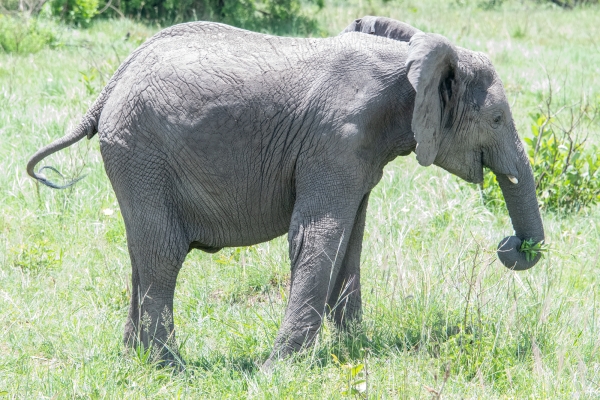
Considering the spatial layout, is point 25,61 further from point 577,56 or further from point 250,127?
point 577,56

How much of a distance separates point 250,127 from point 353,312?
48.6 inches

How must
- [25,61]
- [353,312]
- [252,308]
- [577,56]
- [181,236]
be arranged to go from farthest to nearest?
Answer: [577,56] < [25,61] < [252,308] < [353,312] < [181,236]

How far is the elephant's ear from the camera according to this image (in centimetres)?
369

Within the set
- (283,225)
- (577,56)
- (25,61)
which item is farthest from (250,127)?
(577,56)

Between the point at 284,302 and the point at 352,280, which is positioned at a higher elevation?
the point at 352,280

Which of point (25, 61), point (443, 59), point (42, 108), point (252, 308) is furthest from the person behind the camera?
point (25, 61)

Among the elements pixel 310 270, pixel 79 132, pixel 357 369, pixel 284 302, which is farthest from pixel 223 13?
pixel 357 369

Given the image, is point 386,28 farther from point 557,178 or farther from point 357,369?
point 557,178

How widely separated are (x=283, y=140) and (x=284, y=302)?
1.30m

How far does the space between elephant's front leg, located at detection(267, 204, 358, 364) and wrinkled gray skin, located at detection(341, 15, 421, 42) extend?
0.93 metres

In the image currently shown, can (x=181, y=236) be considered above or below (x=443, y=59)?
below

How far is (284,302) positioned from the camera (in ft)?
16.1

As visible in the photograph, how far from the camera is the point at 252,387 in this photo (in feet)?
12.6

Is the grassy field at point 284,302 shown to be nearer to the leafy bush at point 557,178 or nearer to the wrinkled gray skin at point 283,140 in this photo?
the leafy bush at point 557,178
